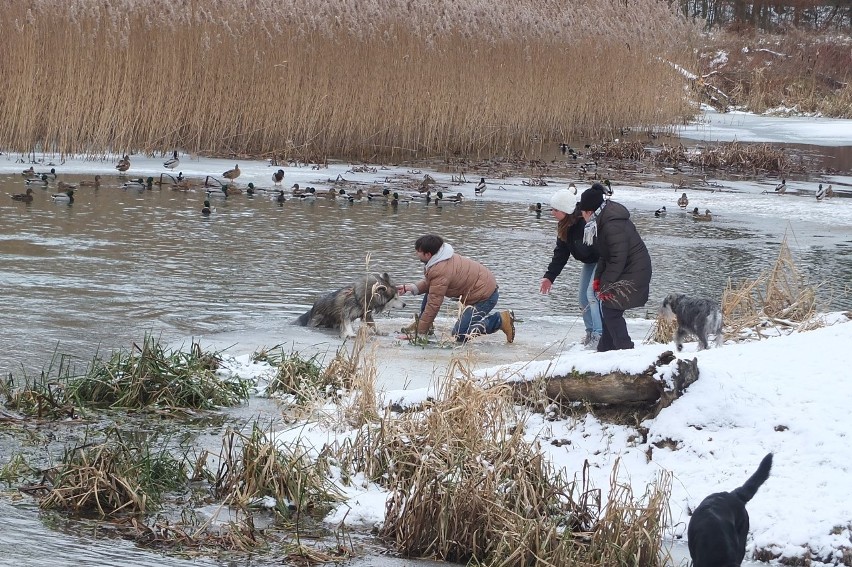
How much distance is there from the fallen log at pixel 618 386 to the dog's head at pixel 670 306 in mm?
2471

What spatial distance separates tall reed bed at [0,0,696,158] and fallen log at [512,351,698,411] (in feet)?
45.5

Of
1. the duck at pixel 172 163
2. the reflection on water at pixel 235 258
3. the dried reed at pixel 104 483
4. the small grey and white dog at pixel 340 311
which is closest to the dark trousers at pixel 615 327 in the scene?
the small grey and white dog at pixel 340 311

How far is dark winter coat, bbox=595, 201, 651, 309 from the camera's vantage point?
8.20 metres

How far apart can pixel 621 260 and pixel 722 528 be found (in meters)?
4.05

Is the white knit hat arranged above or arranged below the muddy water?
above

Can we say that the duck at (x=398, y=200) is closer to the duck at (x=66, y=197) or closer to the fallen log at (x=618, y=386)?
the duck at (x=66, y=197)

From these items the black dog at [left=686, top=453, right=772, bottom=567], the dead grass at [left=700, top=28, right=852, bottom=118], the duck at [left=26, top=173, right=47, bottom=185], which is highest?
the dead grass at [left=700, top=28, right=852, bottom=118]

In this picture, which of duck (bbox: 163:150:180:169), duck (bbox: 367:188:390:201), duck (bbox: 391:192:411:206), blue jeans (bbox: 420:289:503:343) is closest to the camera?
blue jeans (bbox: 420:289:503:343)

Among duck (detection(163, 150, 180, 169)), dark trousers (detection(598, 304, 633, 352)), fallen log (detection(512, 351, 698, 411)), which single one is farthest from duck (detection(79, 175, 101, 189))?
fallen log (detection(512, 351, 698, 411))

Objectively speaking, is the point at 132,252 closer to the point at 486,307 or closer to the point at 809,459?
the point at 486,307

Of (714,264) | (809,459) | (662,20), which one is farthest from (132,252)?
(662,20)

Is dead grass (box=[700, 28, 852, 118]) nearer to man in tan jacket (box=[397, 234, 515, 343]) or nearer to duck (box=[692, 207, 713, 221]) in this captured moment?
duck (box=[692, 207, 713, 221])

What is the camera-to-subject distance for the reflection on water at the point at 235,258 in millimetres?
9391

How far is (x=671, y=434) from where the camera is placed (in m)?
5.88
